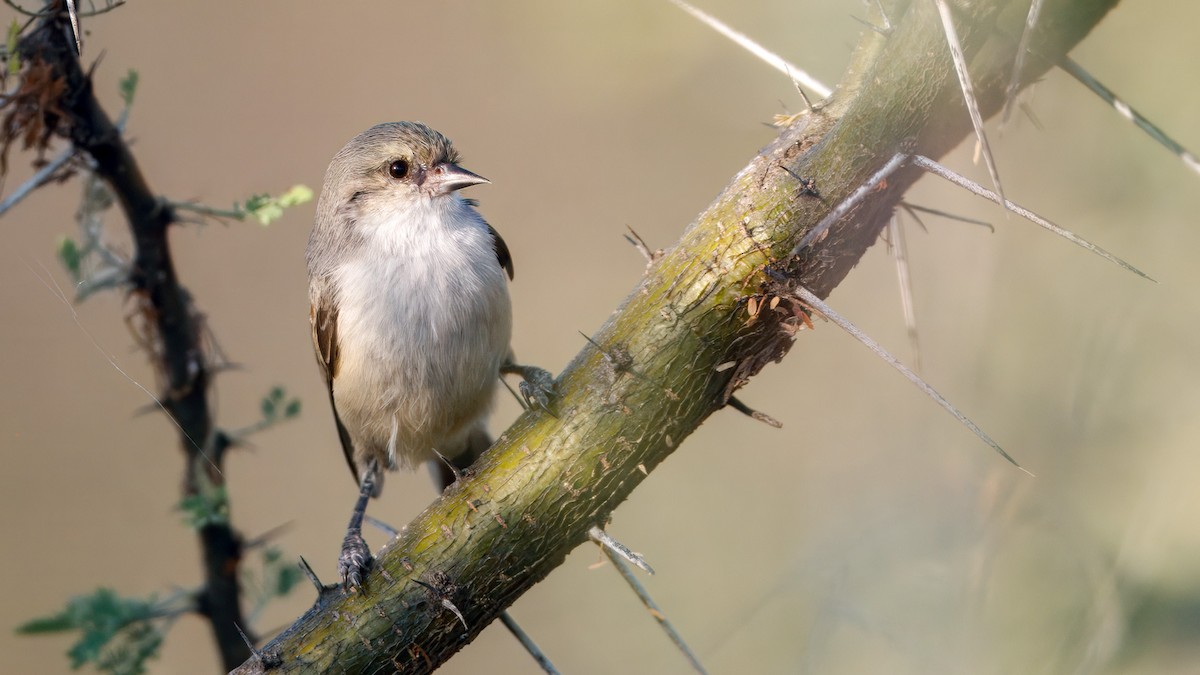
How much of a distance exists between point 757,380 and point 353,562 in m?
4.49

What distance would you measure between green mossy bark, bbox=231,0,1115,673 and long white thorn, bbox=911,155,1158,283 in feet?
0.35

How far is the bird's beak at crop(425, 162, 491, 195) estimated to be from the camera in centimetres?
366

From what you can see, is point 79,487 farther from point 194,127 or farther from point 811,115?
point 811,115

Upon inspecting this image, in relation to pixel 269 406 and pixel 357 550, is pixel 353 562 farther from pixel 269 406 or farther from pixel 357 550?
pixel 269 406

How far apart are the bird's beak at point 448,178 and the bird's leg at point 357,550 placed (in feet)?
4.23

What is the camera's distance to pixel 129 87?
2.89 m

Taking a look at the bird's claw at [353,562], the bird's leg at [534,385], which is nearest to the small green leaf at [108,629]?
the bird's claw at [353,562]

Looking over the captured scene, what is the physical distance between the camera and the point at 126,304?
3.04 metres

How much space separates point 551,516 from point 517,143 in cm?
496

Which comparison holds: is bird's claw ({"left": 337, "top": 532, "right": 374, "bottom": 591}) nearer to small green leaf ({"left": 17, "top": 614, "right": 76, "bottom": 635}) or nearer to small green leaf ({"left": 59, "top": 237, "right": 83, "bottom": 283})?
small green leaf ({"left": 17, "top": 614, "right": 76, "bottom": 635})

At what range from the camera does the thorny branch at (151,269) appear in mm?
2662

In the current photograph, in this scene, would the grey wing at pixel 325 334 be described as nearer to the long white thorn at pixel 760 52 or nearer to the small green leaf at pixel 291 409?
the small green leaf at pixel 291 409

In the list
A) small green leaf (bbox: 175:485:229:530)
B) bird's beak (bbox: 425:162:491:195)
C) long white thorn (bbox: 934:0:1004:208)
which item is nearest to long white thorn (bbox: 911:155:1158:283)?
long white thorn (bbox: 934:0:1004:208)

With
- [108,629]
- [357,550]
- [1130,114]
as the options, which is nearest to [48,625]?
[108,629]
